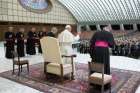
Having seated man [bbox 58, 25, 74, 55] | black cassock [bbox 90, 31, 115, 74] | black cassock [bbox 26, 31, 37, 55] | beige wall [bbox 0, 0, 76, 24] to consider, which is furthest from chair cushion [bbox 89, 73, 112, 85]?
beige wall [bbox 0, 0, 76, 24]

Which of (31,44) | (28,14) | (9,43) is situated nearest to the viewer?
(9,43)

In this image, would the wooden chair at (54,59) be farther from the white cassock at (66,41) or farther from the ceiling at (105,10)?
the ceiling at (105,10)

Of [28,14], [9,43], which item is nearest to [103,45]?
[9,43]

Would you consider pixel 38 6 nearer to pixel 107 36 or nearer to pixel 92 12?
pixel 92 12

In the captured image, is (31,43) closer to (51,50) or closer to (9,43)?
(9,43)

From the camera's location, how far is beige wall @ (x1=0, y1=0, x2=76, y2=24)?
79.5 ft

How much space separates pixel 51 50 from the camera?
5699mm

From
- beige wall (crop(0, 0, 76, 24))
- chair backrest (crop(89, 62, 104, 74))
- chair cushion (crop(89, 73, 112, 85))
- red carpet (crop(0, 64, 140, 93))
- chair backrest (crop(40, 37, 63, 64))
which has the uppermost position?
beige wall (crop(0, 0, 76, 24))

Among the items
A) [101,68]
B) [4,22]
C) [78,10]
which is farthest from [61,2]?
[101,68]

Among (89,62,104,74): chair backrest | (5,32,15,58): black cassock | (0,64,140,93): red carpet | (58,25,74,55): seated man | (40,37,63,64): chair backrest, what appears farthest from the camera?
(5,32,15,58): black cassock

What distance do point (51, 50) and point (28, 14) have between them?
21.8 m

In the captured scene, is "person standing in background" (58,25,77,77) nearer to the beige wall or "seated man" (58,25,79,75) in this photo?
"seated man" (58,25,79,75)

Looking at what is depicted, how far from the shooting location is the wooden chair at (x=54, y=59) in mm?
5500

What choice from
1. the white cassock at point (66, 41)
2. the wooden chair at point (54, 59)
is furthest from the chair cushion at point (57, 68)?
the white cassock at point (66, 41)
